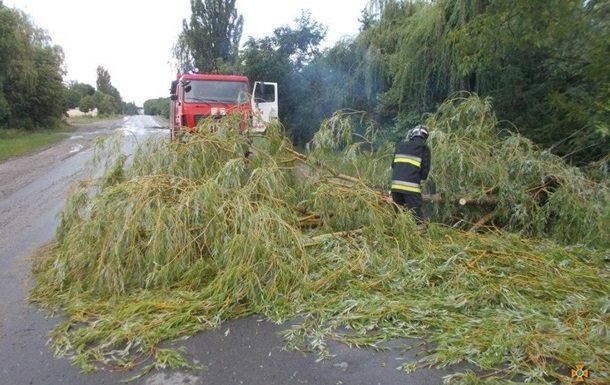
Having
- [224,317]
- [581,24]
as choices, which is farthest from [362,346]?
[581,24]

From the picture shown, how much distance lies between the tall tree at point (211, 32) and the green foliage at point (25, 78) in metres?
8.16

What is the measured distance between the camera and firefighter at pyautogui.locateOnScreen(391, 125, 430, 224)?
5.74 m

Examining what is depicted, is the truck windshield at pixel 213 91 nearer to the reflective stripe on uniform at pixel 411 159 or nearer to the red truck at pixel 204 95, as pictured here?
the red truck at pixel 204 95

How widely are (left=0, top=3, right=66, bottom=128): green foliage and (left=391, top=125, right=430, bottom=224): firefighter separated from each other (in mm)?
22964

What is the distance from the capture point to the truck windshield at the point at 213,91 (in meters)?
12.4

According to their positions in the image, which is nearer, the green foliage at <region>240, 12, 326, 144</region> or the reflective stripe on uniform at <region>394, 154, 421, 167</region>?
the reflective stripe on uniform at <region>394, 154, 421, 167</region>

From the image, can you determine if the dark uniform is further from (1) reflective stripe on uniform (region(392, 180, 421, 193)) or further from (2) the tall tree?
(2) the tall tree

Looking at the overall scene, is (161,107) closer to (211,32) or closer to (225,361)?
(211,32)

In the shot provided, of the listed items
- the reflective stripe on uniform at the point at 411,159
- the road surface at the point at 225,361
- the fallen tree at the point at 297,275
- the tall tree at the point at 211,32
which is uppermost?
the tall tree at the point at 211,32

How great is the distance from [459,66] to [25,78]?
25.5 m

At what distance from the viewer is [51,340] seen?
361cm

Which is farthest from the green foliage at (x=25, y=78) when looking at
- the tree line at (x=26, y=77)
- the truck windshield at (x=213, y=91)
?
the truck windshield at (x=213, y=91)

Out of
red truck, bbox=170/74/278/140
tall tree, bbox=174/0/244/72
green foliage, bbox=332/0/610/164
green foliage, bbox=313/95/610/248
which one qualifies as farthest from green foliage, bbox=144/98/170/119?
green foliage, bbox=313/95/610/248

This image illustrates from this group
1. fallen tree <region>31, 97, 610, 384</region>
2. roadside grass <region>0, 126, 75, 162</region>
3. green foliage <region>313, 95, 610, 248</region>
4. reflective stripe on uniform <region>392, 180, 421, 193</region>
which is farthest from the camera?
roadside grass <region>0, 126, 75, 162</region>
